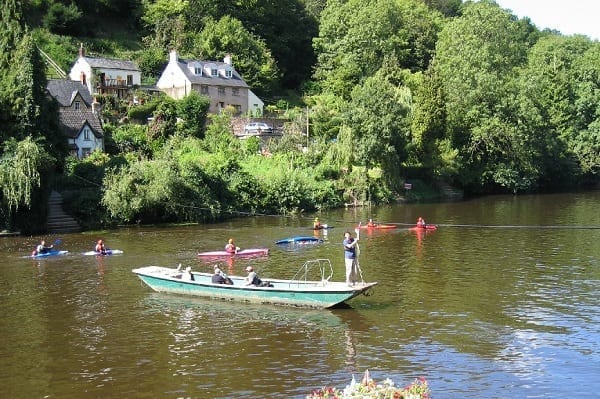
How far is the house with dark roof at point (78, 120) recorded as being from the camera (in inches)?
2596

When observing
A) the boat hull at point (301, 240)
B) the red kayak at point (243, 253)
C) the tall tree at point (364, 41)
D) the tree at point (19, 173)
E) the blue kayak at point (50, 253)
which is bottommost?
the red kayak at point (243, 253)

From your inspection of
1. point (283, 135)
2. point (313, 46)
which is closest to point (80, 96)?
point (283, 135)

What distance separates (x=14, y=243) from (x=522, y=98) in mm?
60845

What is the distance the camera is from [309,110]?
82.5 m

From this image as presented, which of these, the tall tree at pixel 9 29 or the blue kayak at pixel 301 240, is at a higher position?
the tall tree at pixel 9 29

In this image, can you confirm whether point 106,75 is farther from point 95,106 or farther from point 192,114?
point 192,114

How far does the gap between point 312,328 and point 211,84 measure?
64.7 metres

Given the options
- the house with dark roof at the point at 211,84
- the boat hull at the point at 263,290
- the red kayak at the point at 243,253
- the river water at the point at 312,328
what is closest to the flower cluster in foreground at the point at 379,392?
the river water at the point at 312,328

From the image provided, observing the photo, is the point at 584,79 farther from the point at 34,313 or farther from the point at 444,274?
the point at 34,313

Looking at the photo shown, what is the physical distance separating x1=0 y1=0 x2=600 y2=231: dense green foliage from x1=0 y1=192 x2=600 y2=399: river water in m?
11.9

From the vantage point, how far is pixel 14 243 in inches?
1769

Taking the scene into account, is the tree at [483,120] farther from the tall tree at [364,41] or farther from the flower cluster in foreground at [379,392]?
the flower cluster in foreground at [379,392]

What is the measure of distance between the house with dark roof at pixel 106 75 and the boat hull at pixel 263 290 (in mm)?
53426

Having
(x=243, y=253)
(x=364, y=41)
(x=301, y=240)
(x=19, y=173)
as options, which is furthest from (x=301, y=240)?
(x=364, y=41)
